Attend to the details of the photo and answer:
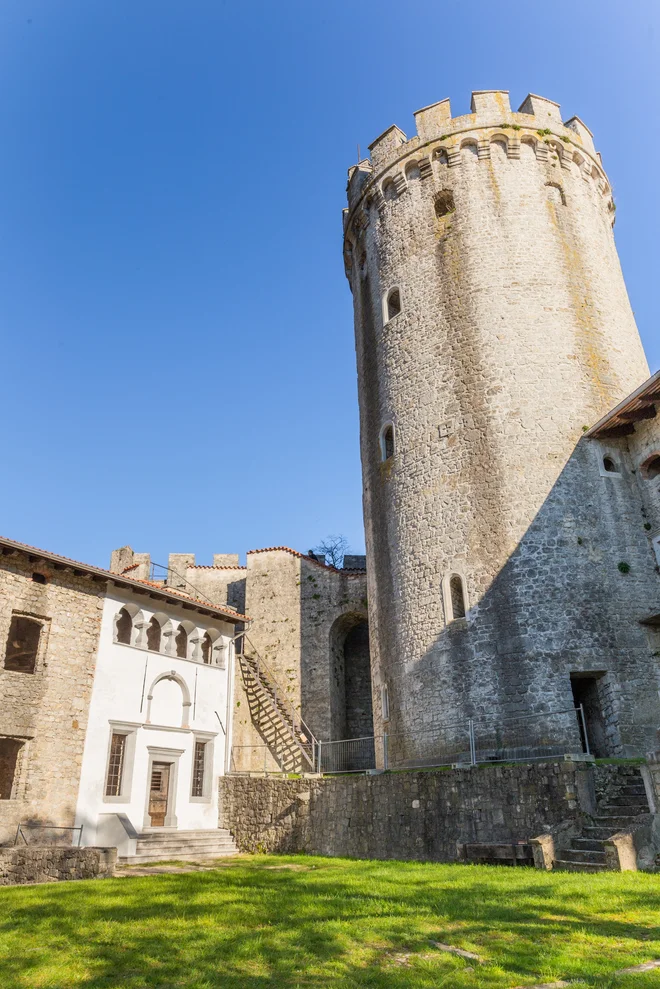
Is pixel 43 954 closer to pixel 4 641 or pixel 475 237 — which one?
pixel 4 641

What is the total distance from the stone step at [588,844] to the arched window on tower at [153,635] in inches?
494

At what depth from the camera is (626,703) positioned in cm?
1454

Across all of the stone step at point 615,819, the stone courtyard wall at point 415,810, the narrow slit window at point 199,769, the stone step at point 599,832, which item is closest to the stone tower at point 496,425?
the stone courtyard wall at point 415,810

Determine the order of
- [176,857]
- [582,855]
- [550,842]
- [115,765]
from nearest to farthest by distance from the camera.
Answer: [582,855] < [550,842] < [176,857] < [115,765]

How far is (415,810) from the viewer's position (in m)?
13.4

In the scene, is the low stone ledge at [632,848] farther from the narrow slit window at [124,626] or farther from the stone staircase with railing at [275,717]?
the narrow slit window at [124,626]

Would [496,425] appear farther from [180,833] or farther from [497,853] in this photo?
[180,833]

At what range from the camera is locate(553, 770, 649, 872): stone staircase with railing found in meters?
9.59

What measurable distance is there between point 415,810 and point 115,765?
27.1 feet

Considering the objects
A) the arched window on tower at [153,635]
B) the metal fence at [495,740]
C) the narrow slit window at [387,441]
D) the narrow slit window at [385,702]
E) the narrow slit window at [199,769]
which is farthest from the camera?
the narrow slit window at [387,441]

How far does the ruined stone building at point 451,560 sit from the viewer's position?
1530 centimetres

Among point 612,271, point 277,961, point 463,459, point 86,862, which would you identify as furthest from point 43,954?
point 612,271

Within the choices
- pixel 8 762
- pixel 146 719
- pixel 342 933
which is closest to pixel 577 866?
pixel 342 933

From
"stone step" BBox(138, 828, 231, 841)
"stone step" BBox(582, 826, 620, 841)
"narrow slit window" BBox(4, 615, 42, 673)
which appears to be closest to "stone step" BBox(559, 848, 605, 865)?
"stone step" BBox(582, 826, 620, 841)
